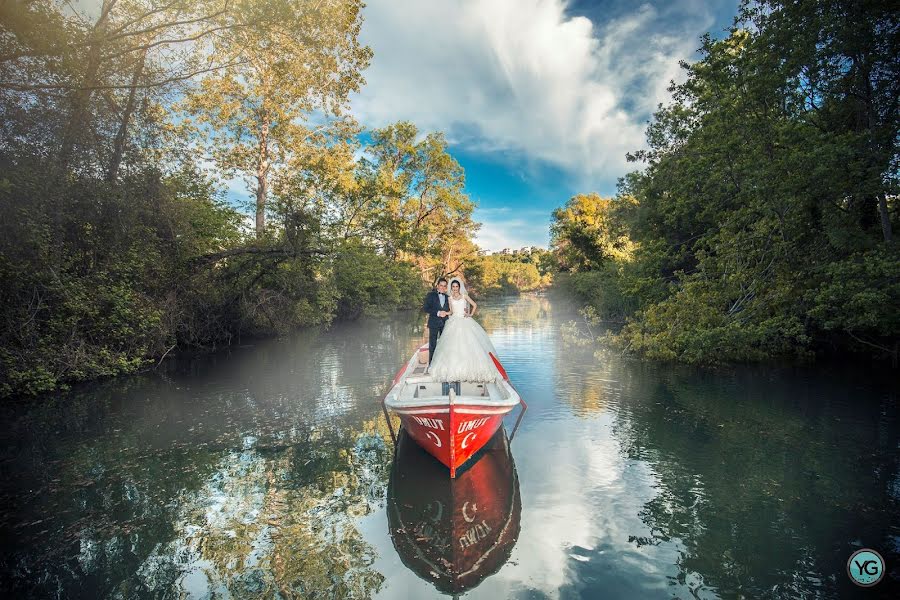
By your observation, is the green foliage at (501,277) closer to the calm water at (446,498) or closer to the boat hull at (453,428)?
the calm water at (446,498)

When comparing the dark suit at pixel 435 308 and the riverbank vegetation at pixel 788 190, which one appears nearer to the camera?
the dark suit at pixel 435 308

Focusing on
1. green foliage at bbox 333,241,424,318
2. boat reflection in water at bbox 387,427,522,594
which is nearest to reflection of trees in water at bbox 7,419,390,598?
boat reflection in water at bbox 387,427,522,594

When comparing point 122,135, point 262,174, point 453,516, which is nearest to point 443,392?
point 453,516

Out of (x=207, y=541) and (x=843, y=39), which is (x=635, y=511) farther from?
(x=843, y=39)

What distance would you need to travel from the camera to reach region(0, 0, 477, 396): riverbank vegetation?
9.90m

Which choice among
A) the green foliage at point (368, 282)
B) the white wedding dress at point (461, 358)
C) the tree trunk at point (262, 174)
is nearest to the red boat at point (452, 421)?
the white wedding dress at point (461, 358)

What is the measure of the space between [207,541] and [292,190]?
20919 mm

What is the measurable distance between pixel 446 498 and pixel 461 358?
2.17m

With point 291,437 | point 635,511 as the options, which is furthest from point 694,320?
point 291,437

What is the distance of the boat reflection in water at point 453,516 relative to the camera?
14.8ft

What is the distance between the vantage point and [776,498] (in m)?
5.80

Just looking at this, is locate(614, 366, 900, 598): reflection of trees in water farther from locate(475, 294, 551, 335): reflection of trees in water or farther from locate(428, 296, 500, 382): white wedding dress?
locate(475, 294, 551, 335): reflection of trees in water

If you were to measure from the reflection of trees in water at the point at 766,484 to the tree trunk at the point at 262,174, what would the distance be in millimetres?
21511

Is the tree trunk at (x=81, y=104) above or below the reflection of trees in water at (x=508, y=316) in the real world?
above
